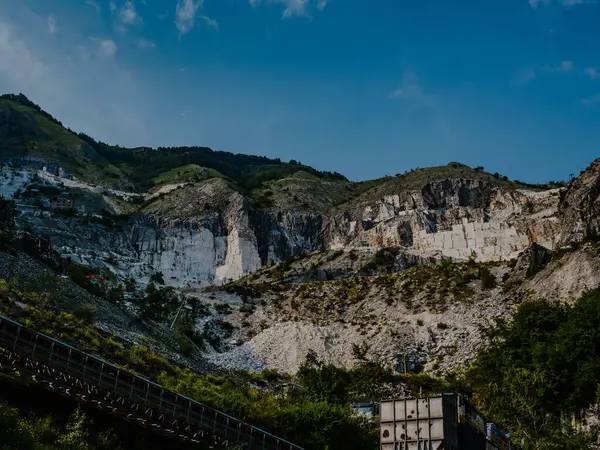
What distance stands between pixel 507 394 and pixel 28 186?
333 feet

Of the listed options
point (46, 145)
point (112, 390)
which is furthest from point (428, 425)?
point (46, 145)

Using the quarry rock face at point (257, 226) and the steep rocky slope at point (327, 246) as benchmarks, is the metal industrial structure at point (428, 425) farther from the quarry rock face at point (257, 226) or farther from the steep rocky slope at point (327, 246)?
the quarry rock face at point (257, 226)

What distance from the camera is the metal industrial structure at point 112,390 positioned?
24797 mm

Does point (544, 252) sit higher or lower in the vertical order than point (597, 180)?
lower

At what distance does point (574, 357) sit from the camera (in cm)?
4500

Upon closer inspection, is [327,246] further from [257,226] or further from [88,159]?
[88,159]

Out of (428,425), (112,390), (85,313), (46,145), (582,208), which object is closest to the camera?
(428,425)

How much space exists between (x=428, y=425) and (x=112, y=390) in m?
12.1

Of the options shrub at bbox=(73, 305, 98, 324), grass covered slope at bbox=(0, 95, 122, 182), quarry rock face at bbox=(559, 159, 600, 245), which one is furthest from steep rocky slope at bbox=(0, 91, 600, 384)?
shrub at bbox=(73, 305, 98, 324)

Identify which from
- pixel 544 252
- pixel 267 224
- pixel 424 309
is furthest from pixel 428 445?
pixel 267 224

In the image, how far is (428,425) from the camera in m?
24.3

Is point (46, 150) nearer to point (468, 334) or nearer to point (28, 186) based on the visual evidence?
point (28, 186)

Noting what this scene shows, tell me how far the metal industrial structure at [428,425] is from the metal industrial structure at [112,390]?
6665 mm

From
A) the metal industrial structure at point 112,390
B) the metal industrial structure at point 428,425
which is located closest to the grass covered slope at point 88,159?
the metal industrial structure at point 112,390
